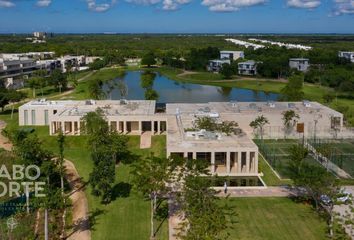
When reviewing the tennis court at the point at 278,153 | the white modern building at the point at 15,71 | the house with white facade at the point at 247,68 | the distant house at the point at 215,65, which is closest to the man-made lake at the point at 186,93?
the house with white facade at the point at 247,68

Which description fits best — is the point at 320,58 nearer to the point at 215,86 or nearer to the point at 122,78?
the point at 215,86

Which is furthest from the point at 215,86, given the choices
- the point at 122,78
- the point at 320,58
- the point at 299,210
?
the point at 299,210

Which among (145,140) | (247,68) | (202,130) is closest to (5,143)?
(145,140)

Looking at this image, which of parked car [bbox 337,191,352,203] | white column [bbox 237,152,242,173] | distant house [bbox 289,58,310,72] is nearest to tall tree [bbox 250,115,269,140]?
white column [bbox 237,152,242,173]

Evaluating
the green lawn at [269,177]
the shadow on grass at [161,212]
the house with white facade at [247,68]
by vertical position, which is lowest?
the shadow on grass at [161,212]

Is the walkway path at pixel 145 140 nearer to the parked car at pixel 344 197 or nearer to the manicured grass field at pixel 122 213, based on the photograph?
the manicured grass field at pixel 122 213

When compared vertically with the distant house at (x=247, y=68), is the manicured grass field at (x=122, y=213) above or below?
below
